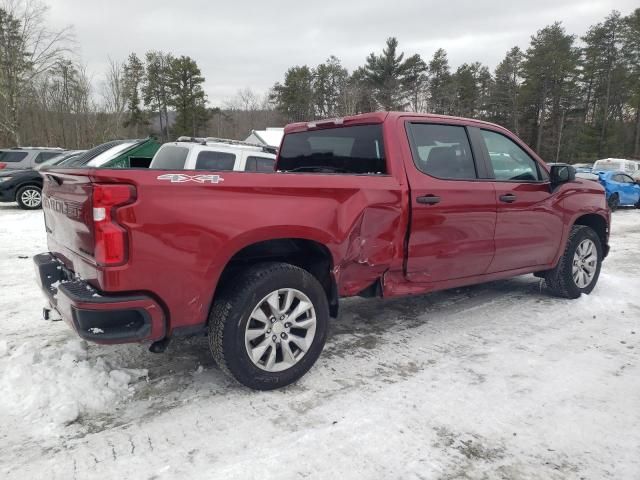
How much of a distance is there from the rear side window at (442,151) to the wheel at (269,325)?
1451mm

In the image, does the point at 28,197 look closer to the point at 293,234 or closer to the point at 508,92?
the point at 293,234

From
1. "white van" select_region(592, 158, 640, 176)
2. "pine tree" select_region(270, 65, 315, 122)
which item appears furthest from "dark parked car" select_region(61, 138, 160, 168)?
"pine tree" select_region(270, 65, 315, 122)

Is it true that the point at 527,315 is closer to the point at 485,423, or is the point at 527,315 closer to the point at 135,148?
the point at 485,423

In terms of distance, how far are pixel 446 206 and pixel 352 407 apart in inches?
71.2

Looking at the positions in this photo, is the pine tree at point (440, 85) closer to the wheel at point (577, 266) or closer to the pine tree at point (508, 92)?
the pine tree at point (508, 92)

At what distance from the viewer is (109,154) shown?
11.0 meters

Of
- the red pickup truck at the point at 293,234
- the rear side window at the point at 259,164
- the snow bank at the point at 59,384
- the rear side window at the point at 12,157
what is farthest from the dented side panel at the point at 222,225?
the rear side window at the point at 12,157

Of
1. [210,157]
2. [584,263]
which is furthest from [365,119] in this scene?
[210,157]

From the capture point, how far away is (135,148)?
35.4ft

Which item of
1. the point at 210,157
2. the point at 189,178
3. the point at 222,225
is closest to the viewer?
the point at 189,178

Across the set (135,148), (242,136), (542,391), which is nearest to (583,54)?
(242,136)

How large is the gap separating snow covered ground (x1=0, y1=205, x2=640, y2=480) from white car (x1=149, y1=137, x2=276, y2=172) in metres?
4.32

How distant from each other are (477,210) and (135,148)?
30.3ft

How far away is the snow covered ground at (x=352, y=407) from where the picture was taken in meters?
2.22
